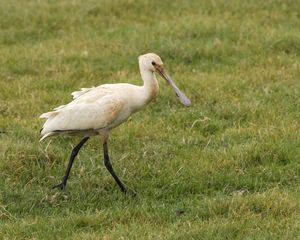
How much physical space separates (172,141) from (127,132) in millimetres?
525

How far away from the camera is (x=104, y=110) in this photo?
7051 mm

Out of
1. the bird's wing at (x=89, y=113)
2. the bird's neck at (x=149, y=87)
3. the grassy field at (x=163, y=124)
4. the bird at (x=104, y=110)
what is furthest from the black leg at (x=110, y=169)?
the bird's neck at (x=149, y=87)

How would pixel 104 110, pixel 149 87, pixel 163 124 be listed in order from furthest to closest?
1. pixel 163 124
2. pixel 149 87
3. pixel 104 110

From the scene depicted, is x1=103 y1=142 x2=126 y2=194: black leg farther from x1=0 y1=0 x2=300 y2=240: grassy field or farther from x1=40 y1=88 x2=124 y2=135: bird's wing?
x1=40 y1=88 x2=124 y2=135: bird's wing

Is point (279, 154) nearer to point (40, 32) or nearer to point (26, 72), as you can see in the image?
point (26, 72)

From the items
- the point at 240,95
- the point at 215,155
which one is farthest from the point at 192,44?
the point at 215,155

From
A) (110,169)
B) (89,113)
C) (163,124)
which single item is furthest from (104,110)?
(163,124)

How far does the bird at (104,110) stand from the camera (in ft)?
23.2

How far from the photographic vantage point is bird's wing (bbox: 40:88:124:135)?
7051mm

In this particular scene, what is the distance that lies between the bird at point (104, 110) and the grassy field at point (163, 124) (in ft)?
1.49

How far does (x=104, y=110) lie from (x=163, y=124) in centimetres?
197

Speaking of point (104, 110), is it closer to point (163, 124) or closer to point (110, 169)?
point (110, 169)

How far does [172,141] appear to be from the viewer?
8.39 meters

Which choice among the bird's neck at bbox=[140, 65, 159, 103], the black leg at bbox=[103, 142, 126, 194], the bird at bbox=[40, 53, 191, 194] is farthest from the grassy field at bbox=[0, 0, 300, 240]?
the bird's neck at bbox=[140, 65, 159, 103]
